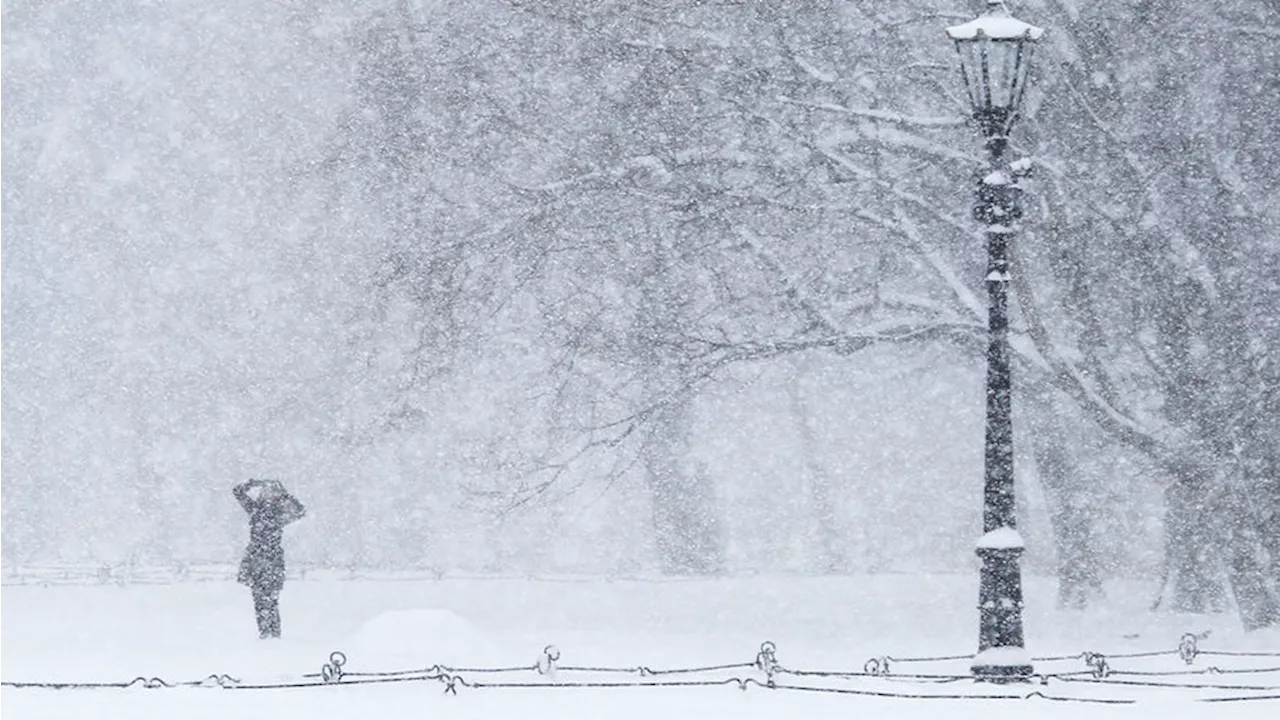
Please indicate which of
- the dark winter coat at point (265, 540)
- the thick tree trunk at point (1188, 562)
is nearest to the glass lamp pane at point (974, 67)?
the thick tree trunk at point (1188, 562)

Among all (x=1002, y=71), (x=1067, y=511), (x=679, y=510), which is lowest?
(x=1067, y=511)

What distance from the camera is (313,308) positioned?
4600 cm

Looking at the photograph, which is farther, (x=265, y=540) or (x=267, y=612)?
(x=265, y=540)

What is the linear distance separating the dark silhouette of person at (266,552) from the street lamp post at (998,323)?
29.5 ft

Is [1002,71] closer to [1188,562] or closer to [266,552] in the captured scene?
[1188,562]

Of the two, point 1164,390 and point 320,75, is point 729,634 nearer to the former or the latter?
point 1164,390

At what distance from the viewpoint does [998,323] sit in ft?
55.3

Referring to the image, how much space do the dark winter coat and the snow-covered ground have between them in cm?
71

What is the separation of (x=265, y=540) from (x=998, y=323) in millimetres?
10092

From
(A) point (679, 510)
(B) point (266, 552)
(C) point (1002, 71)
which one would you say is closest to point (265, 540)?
(B) point (266, 552)

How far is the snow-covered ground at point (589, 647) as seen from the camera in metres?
16.0

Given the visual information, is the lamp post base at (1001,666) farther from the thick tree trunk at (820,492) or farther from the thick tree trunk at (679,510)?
the thick tree trunk at (820,492)

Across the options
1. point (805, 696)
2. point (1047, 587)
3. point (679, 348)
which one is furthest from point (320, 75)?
point (805, 696)

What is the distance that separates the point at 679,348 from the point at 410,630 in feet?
12.0
